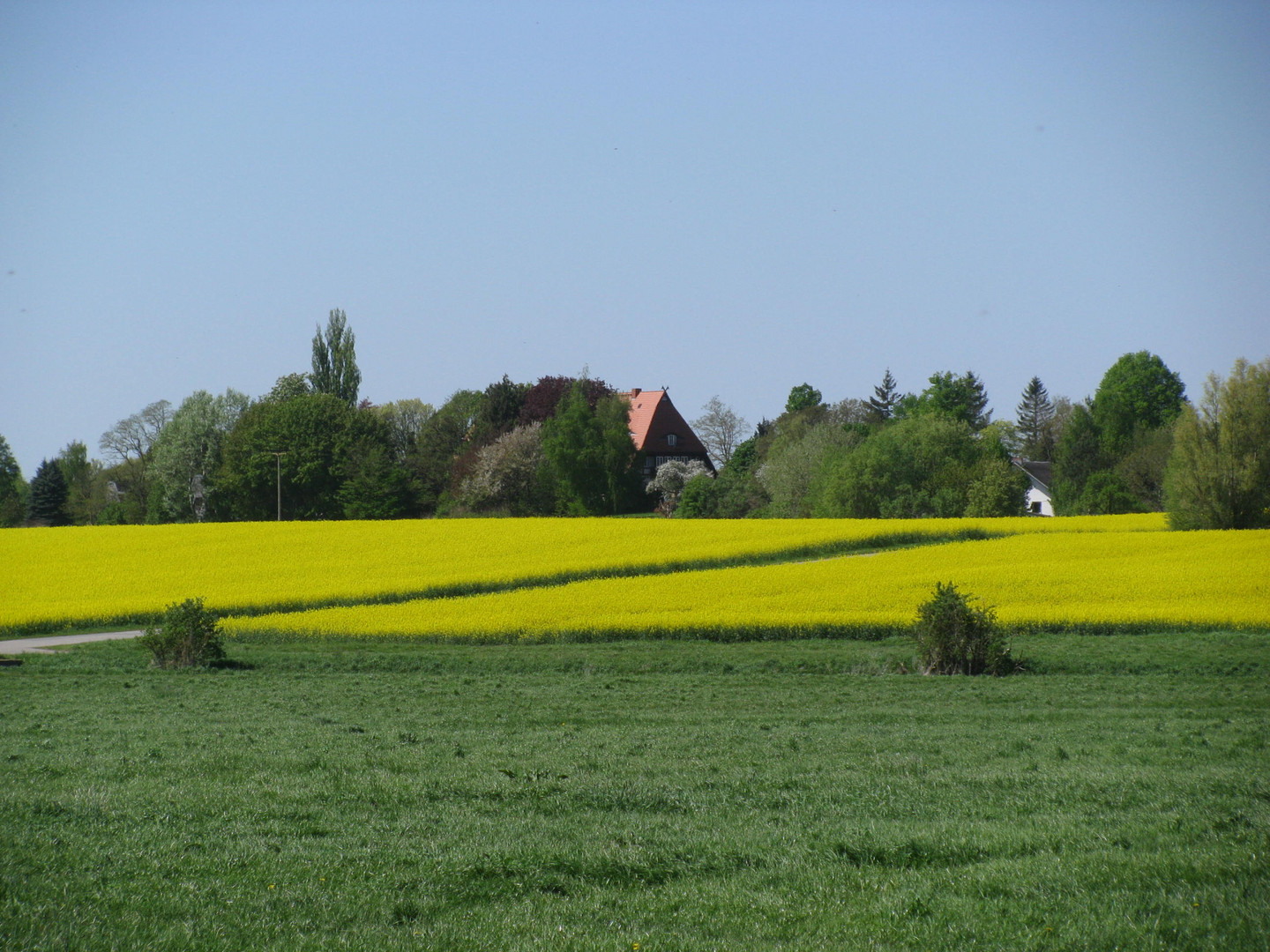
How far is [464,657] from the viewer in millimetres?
22156

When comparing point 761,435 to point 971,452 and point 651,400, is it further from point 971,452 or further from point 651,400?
point 971,452

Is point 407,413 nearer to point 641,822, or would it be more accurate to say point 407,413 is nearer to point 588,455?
point 588,455

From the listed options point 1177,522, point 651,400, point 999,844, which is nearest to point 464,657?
point 999,844

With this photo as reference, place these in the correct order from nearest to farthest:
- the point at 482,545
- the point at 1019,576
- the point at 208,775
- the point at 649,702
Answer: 1. the point at 208,775
2. the point at 649,702
3. the point at 1019,576
4. the point at 482,545

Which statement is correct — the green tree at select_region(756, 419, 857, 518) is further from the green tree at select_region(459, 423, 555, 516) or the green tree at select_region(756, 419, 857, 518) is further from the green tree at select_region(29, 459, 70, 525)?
the green tree at select_region(29, 459, 70, 525)

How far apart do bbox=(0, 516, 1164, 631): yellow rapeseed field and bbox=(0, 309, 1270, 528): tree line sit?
843 inches

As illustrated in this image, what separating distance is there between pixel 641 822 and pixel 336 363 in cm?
10608

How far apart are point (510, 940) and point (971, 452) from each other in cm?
7699

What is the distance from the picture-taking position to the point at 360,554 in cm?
4275

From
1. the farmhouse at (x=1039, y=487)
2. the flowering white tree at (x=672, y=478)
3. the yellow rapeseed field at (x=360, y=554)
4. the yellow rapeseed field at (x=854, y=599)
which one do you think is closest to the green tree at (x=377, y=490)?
the flowering white tree at (x=672, y=478)


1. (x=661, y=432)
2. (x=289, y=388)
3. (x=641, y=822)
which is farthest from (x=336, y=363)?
(x=641, y=822)

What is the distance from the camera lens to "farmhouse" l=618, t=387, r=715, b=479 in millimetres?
100812

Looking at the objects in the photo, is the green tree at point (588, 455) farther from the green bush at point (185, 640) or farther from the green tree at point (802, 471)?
the green bush at point (185, 640)

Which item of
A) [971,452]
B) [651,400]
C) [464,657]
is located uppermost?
[651,400]
